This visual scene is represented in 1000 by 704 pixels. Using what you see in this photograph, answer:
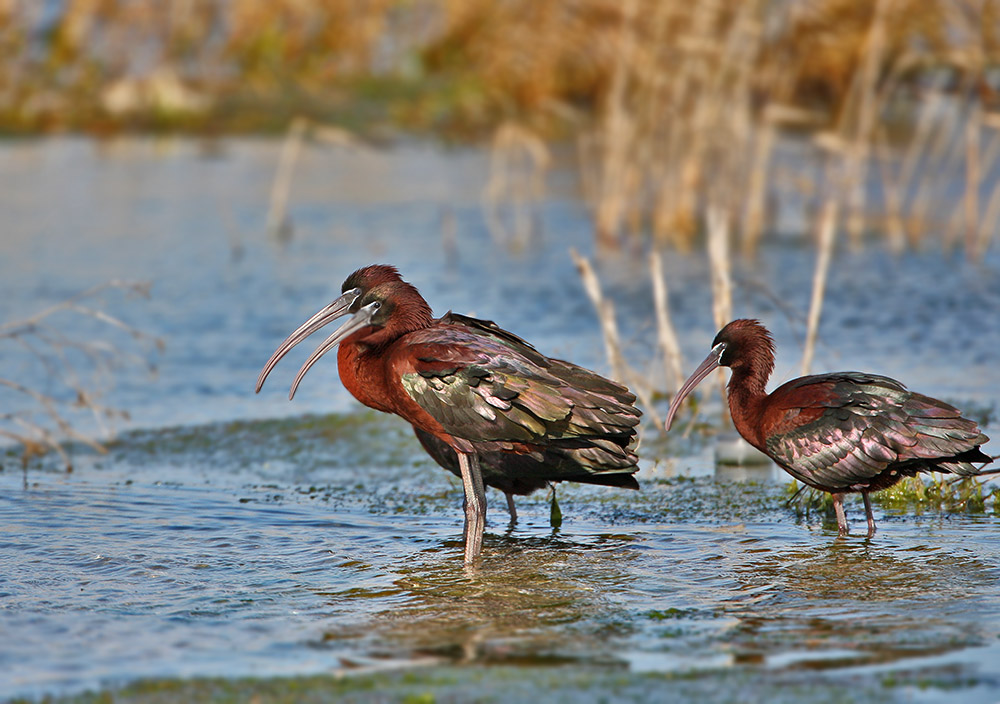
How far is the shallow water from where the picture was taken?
4.73m

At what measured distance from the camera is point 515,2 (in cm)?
2420

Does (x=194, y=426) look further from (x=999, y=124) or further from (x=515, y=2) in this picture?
(x=515, y=2)

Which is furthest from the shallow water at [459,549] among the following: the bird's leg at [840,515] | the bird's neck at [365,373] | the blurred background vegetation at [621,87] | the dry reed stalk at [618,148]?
the blurred background vegetation at [621,87]

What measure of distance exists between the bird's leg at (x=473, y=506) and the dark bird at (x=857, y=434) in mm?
1308

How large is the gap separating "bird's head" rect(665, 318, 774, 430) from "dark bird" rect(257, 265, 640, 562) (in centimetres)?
54

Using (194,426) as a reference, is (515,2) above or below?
above

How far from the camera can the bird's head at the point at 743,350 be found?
671cm

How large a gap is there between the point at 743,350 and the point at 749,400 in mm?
249

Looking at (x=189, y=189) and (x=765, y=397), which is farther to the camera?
(x=189, y=189)

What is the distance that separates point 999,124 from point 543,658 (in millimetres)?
7627

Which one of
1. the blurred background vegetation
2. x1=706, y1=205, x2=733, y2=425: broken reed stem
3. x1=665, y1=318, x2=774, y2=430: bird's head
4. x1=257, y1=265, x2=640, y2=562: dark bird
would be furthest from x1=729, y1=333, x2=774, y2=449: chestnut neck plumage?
the blurred background vegetation

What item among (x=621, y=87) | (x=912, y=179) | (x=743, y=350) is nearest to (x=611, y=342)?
(x=743, y=350)

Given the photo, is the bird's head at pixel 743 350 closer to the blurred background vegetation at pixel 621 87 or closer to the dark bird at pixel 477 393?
the dark bird at pixel 477 393

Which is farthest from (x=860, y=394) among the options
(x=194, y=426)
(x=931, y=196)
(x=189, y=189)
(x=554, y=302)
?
(x=189, y=189)
